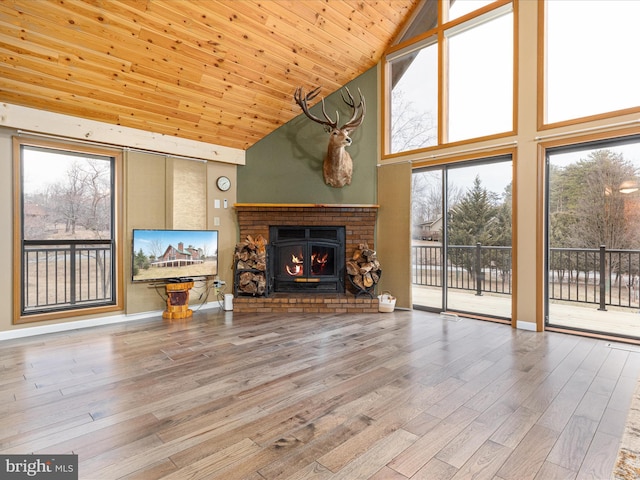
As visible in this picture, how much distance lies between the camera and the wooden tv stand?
4.23 metres

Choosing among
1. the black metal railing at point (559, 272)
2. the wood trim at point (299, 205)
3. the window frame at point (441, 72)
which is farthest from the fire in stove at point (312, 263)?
the window frame at point (441, 72)

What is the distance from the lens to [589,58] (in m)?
3.48

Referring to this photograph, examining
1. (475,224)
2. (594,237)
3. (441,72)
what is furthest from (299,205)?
(594,237)

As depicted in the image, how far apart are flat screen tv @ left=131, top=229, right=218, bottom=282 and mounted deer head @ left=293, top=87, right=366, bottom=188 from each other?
1.87 metres

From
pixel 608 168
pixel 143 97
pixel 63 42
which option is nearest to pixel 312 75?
pixel 143 97

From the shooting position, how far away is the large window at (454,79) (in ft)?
13.1

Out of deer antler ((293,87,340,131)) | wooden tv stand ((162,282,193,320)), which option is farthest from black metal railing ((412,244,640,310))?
wooden tv stand ((162,282,193,320))

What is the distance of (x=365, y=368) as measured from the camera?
262 centimetres

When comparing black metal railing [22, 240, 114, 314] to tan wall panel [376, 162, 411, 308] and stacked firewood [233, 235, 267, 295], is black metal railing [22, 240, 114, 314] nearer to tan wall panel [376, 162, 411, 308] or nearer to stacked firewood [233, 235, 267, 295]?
stacked firewood [233, 235, 267, 295]

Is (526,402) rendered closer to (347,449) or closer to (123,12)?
(347,449)

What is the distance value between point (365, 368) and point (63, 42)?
3.81m

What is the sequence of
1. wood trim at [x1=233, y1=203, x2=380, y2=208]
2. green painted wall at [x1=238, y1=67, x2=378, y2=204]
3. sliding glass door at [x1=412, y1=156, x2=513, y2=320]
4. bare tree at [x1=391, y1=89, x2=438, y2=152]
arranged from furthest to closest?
green painted wall at [x1=238, y1=67, x2=378, y2=204] < wood trim at [x1=233, y1=203, x2=380, y2=208] < bare tree at [x1=391, y1=89, x2=438, y2=152] < sliding glass door at [x1=412, y1=156, x2=513, y2=320]

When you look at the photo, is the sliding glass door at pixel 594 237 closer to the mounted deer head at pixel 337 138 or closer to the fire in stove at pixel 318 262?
the mounted deer head at pixel 337 138

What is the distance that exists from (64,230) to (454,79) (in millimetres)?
5159
